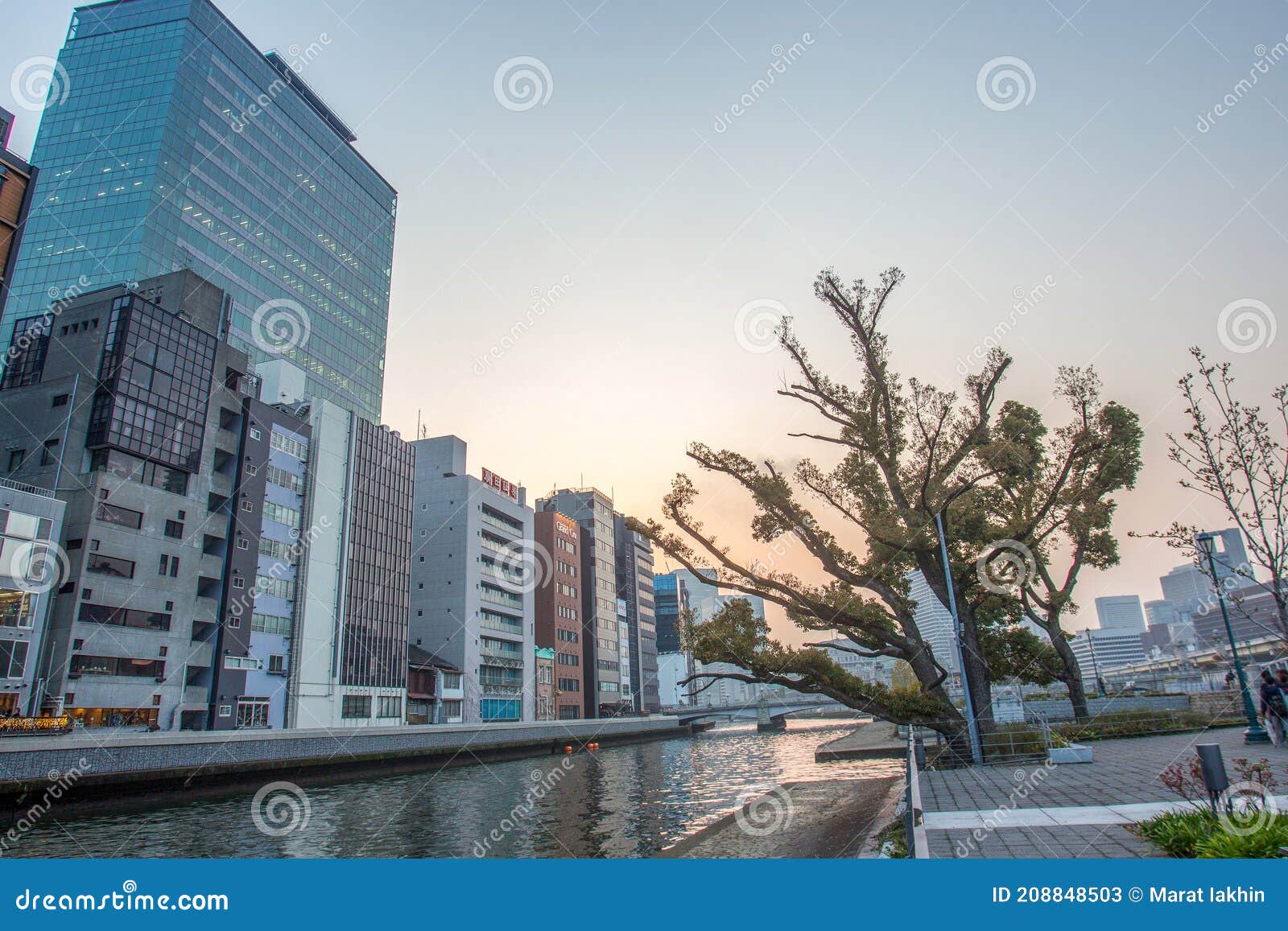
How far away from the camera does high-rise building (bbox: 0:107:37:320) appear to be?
121ft

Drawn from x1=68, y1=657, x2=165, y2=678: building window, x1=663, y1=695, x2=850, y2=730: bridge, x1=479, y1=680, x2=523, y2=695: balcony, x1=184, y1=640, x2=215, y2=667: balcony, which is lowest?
x1=663, y1=695, x2=850, y2=730: bridge

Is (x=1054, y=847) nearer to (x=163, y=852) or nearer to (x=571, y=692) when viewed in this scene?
(x=163, y=852)

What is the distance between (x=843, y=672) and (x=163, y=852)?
1979 centimetres

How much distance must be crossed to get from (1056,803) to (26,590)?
4718 cm

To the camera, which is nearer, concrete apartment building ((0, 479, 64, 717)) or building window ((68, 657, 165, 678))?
concrete apartment building ((0, 479, 64, 717))

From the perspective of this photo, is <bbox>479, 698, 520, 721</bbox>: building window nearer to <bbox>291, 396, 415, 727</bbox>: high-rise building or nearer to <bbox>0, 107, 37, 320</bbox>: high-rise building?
<bbox>291, 396, 415, 727</bbox>: high-rise building

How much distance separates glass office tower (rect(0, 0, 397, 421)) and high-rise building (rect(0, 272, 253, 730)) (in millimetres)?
24325

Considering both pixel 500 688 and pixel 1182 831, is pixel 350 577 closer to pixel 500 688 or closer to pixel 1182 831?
pixel 500 688

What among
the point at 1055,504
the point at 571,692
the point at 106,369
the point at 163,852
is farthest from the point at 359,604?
the point at 1055,504

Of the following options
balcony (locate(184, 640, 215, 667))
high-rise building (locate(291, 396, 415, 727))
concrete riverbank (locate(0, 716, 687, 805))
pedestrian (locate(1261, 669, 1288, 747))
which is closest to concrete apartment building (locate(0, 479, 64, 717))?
concrete riverbank (locate(0, 716, 687, 805))

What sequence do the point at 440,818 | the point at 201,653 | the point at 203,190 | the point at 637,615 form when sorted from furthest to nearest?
the point at 637,615
the point at 203,190
the point at 201,653
the point at 440,818

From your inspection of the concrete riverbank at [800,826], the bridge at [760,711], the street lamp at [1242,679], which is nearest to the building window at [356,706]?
the concrete riverbank at [800,826]

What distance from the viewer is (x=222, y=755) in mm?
35125

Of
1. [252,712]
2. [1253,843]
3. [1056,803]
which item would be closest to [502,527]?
[252,712]
